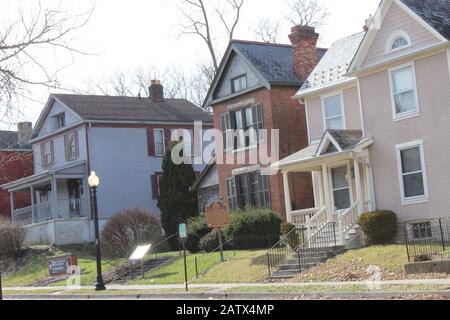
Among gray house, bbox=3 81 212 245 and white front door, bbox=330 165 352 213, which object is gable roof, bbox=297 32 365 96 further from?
gray house, bbox=3 81 212 245

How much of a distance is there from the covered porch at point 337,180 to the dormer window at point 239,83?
577 centimetres

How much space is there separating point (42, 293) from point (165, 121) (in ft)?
A: 69.2

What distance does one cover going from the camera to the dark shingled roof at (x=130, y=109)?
1788 inches

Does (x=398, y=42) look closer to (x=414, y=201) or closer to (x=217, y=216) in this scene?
(x=414, y=201)

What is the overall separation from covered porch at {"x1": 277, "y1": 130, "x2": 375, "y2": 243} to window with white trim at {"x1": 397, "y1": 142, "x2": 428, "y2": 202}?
47.8 inches

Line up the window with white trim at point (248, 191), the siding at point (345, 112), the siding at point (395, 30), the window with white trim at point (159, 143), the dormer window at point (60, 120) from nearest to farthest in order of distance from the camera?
1. the siding at point (395, 30)
2. the siding at point (345, 112)
3. the window with white trim at point (248, 191)
4. the window with white trim at point (159, 143)
5. the dormer window at point (60, 120)

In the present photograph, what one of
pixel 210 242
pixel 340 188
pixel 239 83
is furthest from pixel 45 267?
pixel 340 188

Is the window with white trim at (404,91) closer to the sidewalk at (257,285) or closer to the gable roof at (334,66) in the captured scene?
the gable roof at (334,66)

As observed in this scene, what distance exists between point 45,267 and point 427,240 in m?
18.5

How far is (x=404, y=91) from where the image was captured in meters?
26.1

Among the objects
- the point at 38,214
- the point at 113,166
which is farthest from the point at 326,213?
the point at 38,214

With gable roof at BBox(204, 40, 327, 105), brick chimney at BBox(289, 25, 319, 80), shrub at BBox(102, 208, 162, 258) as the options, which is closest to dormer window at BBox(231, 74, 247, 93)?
gable roof at BBox(204, 40, 327, 105)

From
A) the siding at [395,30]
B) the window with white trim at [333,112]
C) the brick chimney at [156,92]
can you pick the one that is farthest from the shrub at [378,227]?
the brick chimney at [156,92]

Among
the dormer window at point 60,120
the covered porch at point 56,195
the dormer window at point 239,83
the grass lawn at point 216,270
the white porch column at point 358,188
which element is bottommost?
the grass lawn at point 216,270
